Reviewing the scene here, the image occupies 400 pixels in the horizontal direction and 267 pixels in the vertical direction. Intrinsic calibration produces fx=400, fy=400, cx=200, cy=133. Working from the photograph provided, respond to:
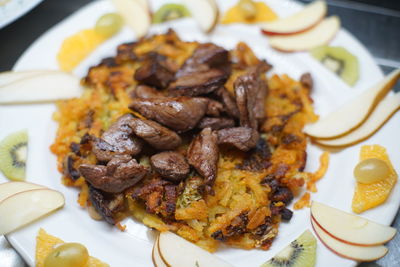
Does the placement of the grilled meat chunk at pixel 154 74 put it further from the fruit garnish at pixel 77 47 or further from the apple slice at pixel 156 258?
the apple slice at pixel 156 258

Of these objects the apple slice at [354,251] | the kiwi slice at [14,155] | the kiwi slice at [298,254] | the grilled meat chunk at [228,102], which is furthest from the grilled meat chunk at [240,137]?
the kiwi slice at [14,155]

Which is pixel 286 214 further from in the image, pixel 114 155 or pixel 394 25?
pixel 394 25

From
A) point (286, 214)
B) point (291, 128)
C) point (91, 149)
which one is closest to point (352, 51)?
point (291, 128)

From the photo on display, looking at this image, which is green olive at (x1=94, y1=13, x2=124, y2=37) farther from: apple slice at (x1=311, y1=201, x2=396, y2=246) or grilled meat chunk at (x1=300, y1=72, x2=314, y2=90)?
apple slice at (x1=311, y1=201, x2=396, y2=246)

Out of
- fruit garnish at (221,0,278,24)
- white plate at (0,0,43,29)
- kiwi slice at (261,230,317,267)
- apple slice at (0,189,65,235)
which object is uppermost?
white plate at (0,0,43,29)

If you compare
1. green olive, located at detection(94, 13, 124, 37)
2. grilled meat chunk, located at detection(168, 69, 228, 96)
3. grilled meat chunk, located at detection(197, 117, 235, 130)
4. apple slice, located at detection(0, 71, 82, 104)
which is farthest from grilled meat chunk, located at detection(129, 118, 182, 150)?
green olive, located at detection(94, 13, 124, 37)
